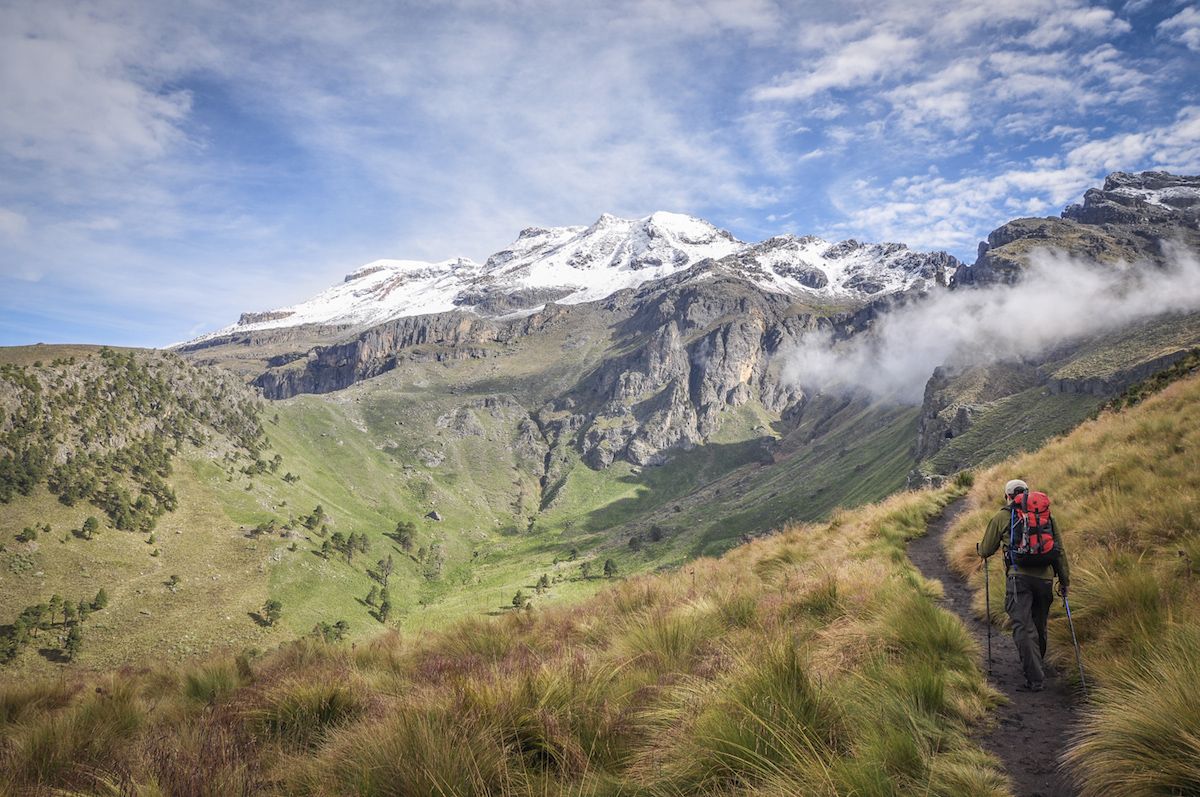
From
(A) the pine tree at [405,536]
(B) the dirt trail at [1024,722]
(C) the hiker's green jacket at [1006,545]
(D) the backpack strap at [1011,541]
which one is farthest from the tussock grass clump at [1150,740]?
(A) the pine tree at [405,536]

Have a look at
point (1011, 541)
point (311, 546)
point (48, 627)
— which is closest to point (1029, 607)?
point (1011, 541)

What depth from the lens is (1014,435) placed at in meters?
86.6

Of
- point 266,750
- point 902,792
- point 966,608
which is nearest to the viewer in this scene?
point 902,792

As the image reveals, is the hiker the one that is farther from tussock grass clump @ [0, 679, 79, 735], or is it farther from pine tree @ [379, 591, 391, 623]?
pine tree @ [379, 591, 391, 623]

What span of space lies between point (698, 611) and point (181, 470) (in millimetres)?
136332

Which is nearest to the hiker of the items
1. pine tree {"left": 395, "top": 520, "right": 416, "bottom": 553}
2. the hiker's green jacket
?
the hiker's green jacket

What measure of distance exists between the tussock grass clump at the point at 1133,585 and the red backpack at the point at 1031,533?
0.56 metres

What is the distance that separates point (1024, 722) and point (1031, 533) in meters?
2.98

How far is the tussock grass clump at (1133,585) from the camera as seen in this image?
334 centimetres

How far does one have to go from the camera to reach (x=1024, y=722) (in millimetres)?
5484

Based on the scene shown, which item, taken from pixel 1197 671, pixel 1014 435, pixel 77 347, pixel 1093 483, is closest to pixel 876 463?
pixel 1014 435

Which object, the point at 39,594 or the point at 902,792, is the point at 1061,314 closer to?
the point at 902,792

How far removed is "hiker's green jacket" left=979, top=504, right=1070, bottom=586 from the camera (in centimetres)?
714

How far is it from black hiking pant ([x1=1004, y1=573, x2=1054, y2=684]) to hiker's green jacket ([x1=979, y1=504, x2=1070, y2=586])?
0.11 m
